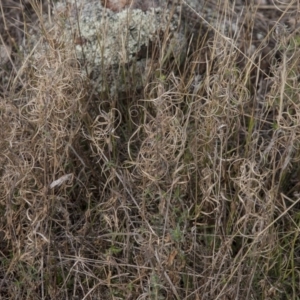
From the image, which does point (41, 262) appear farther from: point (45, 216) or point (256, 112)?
point (256, 112)

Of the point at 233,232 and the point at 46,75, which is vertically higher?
the point at 46,75

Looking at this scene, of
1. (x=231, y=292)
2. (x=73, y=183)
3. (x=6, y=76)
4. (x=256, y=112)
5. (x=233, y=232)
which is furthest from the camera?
(x=6, y=76)

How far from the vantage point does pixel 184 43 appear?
107 inches

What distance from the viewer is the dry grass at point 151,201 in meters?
2.08

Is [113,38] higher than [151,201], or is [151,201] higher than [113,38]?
[113,38]

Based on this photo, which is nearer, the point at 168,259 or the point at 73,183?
the point at 168,259

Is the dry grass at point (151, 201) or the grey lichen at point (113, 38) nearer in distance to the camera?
the dry grass at point (151, 201)

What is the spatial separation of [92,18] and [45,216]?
83 centimetres

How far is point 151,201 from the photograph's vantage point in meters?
2.20

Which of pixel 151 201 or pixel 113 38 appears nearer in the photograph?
pixel 151 201

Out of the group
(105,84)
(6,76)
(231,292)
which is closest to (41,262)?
(231,292)

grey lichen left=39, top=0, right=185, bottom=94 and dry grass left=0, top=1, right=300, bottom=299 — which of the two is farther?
grey lichen left=39, top=0, right=185, bottom=94

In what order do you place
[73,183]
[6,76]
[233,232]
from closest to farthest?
[233,232]
[73,183]
[6,76]

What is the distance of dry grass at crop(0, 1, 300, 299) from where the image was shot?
6.81ft
